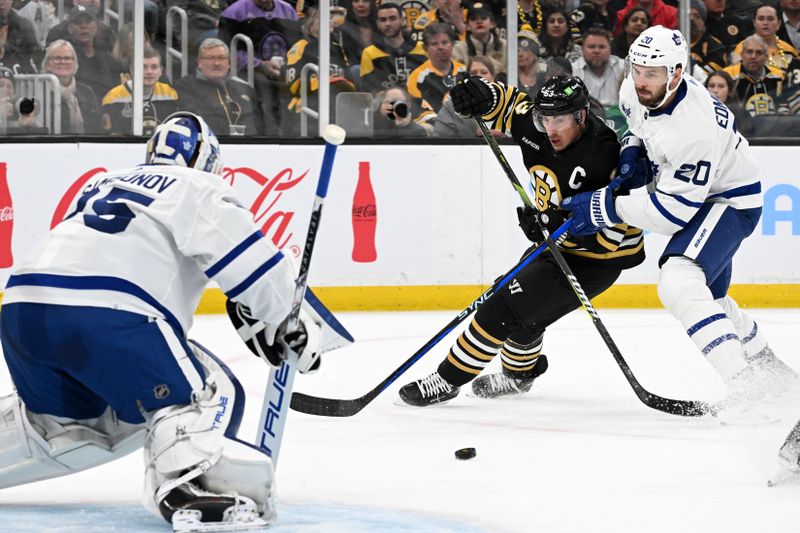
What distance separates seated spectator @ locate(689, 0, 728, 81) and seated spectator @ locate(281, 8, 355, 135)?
1775 mm

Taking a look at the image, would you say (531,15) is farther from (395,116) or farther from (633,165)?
(633,165)

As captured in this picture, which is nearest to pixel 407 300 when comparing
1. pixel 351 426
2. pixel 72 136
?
pixel 72 136

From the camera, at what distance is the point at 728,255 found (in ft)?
11.5

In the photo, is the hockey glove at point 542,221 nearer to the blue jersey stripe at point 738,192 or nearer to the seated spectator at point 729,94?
the blue jersey stripe at point 738,192

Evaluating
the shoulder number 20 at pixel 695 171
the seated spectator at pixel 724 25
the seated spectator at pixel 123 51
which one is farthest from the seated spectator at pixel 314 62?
the shoulder number 20 at pixel 695 171

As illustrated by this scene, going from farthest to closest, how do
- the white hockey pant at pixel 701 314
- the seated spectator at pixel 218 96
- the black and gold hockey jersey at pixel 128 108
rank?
the seated spectator at pixel 218 96
the black and gold hockey jersey at pixel 128 108
the white hockey pant at pixel 701 314

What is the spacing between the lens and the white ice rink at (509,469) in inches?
91.4

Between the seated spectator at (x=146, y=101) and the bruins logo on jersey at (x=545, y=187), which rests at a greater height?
→ the seated spectator at (x=146, y=101)

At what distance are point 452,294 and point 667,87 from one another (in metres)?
2.68

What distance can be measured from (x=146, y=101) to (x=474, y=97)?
264cm

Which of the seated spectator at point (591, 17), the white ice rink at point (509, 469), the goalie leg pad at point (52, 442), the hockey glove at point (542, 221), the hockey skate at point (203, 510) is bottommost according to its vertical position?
the white ice rink at point (509, 469)

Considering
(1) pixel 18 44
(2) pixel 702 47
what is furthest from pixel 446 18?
(1) pixel 18 44

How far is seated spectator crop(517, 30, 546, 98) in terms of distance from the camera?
6284 millimetres

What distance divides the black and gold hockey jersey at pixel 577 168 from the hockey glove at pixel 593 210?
0.29ft
